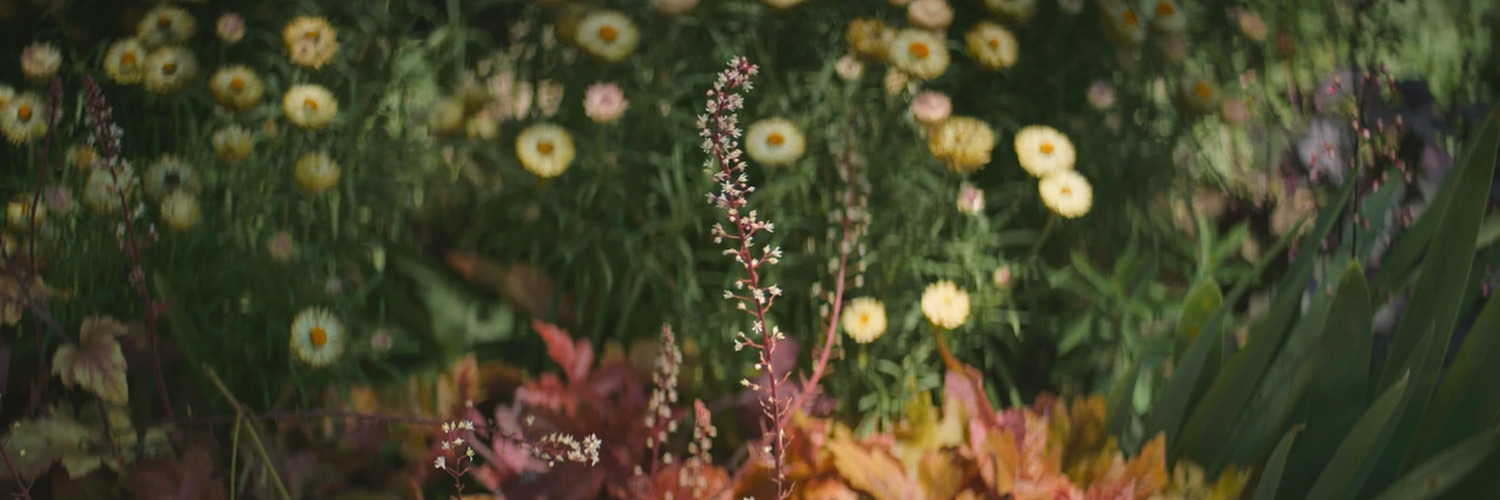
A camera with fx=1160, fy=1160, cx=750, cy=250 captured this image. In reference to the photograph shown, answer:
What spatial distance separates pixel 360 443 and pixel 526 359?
63cm

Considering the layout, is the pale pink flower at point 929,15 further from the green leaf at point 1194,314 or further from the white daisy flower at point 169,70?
the white daisy flower at point 169,70

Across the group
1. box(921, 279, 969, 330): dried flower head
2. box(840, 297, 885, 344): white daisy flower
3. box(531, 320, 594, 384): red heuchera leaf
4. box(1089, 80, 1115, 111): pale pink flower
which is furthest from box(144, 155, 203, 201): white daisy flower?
box(1089, 80, 1115, 111): pale pink flower

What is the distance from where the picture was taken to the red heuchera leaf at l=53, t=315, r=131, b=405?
109 cm

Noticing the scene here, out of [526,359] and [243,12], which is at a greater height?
[243,12]

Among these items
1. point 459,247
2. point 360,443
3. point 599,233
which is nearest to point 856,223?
point 599,233

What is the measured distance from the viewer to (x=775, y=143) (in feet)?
5.89

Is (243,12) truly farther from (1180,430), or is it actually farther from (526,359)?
(1180,430)

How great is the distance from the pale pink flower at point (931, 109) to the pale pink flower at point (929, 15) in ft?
0.43

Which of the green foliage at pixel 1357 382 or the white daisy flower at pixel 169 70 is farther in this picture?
the white daisy flower at pixel 169 70

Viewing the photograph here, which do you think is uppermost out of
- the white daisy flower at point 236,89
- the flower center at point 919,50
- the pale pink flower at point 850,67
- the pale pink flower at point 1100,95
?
the flower center at point 919,50

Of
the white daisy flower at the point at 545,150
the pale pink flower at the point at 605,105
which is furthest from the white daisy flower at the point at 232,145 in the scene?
the pale pink flower at the point at 605,105

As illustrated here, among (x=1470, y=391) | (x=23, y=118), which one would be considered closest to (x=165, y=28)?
(x=23, y=118)

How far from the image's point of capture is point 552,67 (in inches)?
81.0

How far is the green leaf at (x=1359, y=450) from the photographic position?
92cm
